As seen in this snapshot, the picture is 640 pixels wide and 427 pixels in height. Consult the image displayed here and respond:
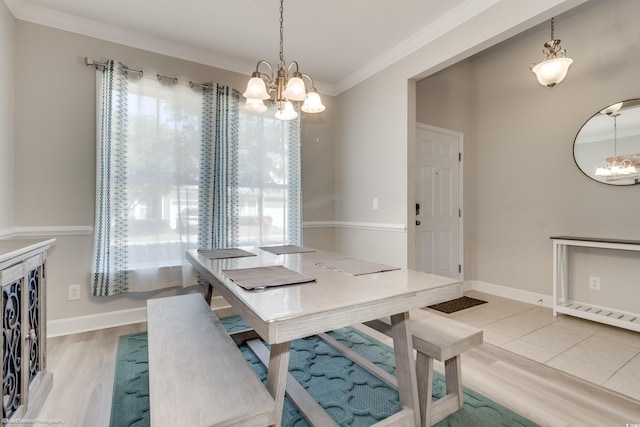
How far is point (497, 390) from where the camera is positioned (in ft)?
5.55

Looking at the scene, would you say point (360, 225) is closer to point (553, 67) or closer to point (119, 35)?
point (553, 67)

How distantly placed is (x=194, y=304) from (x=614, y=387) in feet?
8.24

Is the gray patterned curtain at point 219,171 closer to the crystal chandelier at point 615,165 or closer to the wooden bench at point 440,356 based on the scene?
the wooden bench at point 440,356

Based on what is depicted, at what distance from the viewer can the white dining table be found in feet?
3.16

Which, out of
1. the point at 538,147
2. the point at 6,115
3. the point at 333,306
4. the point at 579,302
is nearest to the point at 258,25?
the point at 6,115

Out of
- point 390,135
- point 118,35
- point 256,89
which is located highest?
point 118,35

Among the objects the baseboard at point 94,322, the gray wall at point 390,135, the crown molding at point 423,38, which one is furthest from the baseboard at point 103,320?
the crown molding at point 423,38

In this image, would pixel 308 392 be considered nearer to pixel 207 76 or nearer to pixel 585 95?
pixel 207 76

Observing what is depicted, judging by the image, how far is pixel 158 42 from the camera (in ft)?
8.89

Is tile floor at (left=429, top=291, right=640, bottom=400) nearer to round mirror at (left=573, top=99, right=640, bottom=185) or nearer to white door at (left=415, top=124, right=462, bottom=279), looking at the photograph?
white door at (left=415, top=124, right=462, bottom=279)

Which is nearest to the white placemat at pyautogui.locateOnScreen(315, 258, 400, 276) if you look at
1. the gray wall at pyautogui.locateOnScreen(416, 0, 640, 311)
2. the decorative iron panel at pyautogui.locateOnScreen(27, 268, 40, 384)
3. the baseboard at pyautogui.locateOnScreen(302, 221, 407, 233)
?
the baseboard at pyautogui.locateOnScreen(302, 221, 407, 233)

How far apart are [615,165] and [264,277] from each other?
3220 millimetres

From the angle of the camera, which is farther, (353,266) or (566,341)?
(566,341)

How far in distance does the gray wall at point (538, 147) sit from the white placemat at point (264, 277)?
2.70 metres
